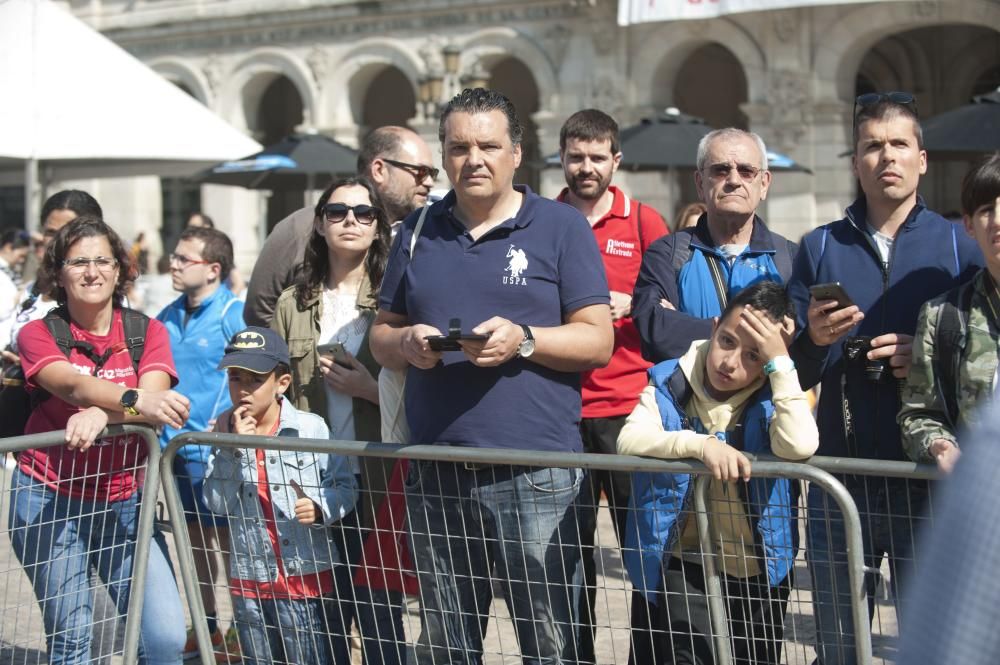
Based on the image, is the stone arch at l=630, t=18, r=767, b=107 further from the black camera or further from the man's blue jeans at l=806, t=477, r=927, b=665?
the man's blue jeans at l=806, t=477, r=927, b=665

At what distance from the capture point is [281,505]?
416 cm

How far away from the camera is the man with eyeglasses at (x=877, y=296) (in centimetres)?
360

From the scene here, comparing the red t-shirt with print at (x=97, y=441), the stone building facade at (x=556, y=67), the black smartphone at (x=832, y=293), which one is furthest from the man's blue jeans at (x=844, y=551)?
the stone building facade at (x=556, y=67)

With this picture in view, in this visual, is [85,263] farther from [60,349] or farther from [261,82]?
[261,82]

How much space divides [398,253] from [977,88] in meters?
21.0

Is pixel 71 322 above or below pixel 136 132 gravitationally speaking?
below

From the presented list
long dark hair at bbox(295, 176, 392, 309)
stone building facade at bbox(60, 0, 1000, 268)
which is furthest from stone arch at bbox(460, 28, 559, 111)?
long dark hair at bbox(295, 176, 392, 309)

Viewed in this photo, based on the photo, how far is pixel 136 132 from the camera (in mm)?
9055

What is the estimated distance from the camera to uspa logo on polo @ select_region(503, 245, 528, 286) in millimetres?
3656

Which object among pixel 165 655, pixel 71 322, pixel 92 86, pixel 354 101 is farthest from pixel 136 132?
pixel 354 101

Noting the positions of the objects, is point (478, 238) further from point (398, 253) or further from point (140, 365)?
point (140, 365)

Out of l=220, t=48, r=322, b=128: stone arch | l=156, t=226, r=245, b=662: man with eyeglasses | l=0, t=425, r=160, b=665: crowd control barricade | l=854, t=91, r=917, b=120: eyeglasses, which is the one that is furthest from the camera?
l=220, t=48, r=322, b=128: stone arch

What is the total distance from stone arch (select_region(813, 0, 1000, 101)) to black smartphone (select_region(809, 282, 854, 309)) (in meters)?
15.7

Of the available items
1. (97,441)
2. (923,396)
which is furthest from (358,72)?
(923,396)
